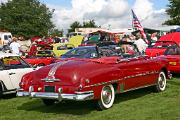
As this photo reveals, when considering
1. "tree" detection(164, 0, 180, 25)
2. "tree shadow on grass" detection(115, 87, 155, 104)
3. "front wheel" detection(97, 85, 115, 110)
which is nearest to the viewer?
"front wheel" detection(97, 85, 115, 110)

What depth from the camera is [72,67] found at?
847cm

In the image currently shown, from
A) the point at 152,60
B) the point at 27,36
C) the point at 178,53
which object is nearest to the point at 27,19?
the point at 27,36

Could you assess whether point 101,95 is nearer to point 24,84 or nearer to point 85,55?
point 24,84

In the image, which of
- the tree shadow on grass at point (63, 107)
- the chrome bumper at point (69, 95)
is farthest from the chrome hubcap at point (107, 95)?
the chrome bumper at point (69, 95)

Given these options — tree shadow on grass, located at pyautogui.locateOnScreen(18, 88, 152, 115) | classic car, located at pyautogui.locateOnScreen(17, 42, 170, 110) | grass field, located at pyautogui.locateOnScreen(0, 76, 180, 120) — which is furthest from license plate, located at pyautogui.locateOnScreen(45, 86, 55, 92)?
tree shadow on grass, located at pyautogui.locateOnScreen(18, 88, 152, 115)

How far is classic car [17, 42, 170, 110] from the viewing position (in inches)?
318

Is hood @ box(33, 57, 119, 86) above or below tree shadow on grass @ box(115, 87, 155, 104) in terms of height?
above

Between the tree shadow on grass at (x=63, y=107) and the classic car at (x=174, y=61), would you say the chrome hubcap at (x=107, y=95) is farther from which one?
the classic car at (x=174, y=61)

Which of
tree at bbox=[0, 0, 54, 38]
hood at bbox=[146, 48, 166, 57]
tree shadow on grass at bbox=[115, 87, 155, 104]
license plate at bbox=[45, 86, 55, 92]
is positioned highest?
tree at bbox=[0, 0, 54, 38]

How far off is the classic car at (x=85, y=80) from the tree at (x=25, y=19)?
50248mm

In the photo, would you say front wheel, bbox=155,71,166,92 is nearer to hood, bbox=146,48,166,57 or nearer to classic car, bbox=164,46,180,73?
classic car, bbox=164,46,180,73

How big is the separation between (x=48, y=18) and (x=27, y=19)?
3808mm

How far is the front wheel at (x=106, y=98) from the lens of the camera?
8.58 meters

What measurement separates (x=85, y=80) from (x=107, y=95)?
0.94 meters
